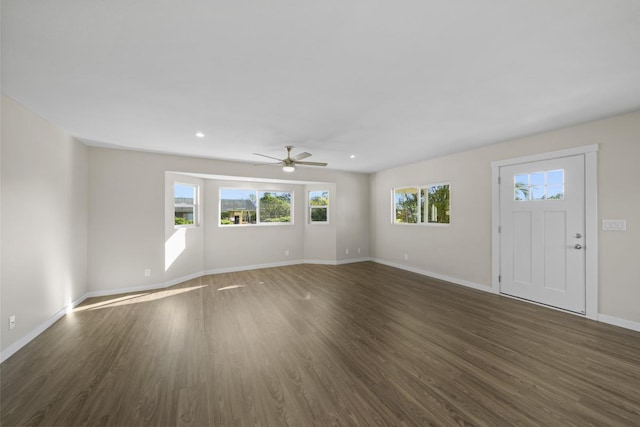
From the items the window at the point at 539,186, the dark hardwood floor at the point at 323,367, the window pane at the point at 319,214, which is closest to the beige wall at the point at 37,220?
the dark hardwood floor at the point at 323,367

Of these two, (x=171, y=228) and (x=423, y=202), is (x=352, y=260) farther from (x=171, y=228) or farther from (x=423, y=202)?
(x=171, y=228)

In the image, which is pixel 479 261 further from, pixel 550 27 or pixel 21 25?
pixel 21 25

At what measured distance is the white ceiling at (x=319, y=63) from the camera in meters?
1.38

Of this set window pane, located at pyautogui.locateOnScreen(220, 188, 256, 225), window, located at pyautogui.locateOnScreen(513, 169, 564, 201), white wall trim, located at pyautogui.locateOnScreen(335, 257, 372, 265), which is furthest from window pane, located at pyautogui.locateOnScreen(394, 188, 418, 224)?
window pane, located at pyautogui.locateOnScreen(220, 188, 256, 225)

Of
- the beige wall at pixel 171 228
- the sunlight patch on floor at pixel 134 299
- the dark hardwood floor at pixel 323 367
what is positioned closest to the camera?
the dark hardwood floor at pixel 323 367

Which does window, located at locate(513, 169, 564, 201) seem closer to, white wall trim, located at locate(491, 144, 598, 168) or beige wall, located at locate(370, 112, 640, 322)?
white wall trim, located at locate(491, 144, 598, 168)

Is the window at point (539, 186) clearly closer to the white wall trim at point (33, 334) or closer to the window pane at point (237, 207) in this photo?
the window pane at point (237, 207)

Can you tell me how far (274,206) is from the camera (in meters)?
6.40

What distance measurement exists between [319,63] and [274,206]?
4819 mm

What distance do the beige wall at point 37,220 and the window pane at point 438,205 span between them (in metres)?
6.40

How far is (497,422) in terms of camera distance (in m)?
1.58

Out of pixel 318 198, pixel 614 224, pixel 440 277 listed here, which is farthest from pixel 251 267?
pixel 614 224

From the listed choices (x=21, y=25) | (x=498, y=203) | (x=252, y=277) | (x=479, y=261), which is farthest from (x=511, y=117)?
(x=252, y=277)

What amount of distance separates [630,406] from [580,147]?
3026 mm
